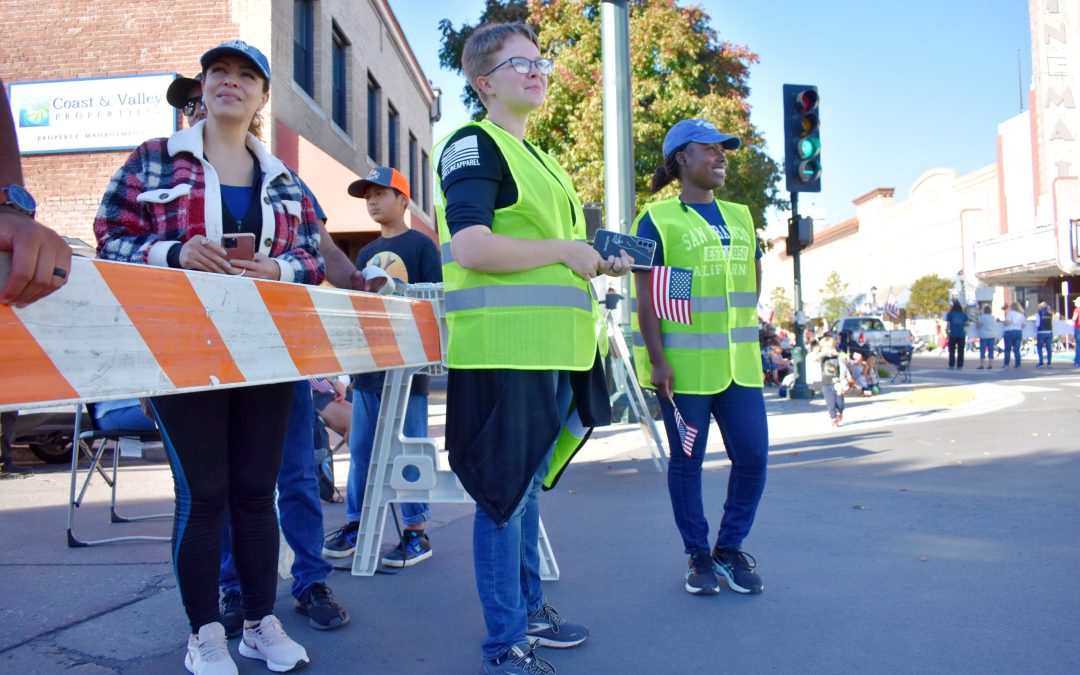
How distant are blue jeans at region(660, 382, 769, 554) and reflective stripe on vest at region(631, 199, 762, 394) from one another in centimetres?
8

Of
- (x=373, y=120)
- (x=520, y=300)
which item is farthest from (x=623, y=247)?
(x=373, y=120)

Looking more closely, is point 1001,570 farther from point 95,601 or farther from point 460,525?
point 95,601

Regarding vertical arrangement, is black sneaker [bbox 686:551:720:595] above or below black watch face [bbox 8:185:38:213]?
below

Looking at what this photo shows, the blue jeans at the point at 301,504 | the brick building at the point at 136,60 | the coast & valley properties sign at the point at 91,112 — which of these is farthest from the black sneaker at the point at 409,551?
the coast & valley properties sign at the point at 91,112

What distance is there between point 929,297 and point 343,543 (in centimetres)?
5099

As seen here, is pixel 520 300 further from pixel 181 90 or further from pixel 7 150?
pixel 181 90

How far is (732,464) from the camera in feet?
12.0

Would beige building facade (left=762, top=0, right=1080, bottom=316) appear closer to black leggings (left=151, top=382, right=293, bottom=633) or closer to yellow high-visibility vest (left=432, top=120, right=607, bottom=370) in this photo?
yellow high-visibility vest (left=432, top=120, right=607, bottom=370)

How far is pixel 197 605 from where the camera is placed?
258 centimetres

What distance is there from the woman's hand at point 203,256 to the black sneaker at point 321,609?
146 cm

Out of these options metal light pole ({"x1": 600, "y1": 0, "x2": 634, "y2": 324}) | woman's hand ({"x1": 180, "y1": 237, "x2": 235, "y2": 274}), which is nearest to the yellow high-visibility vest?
woman's hand ({"x1": 180, "y1": 237, "x2": 235, "y2": 274})

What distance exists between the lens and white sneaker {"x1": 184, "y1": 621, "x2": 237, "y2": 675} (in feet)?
8.48

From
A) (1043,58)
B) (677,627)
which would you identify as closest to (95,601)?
(677,627)

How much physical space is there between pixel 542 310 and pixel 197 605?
1.39 metres
